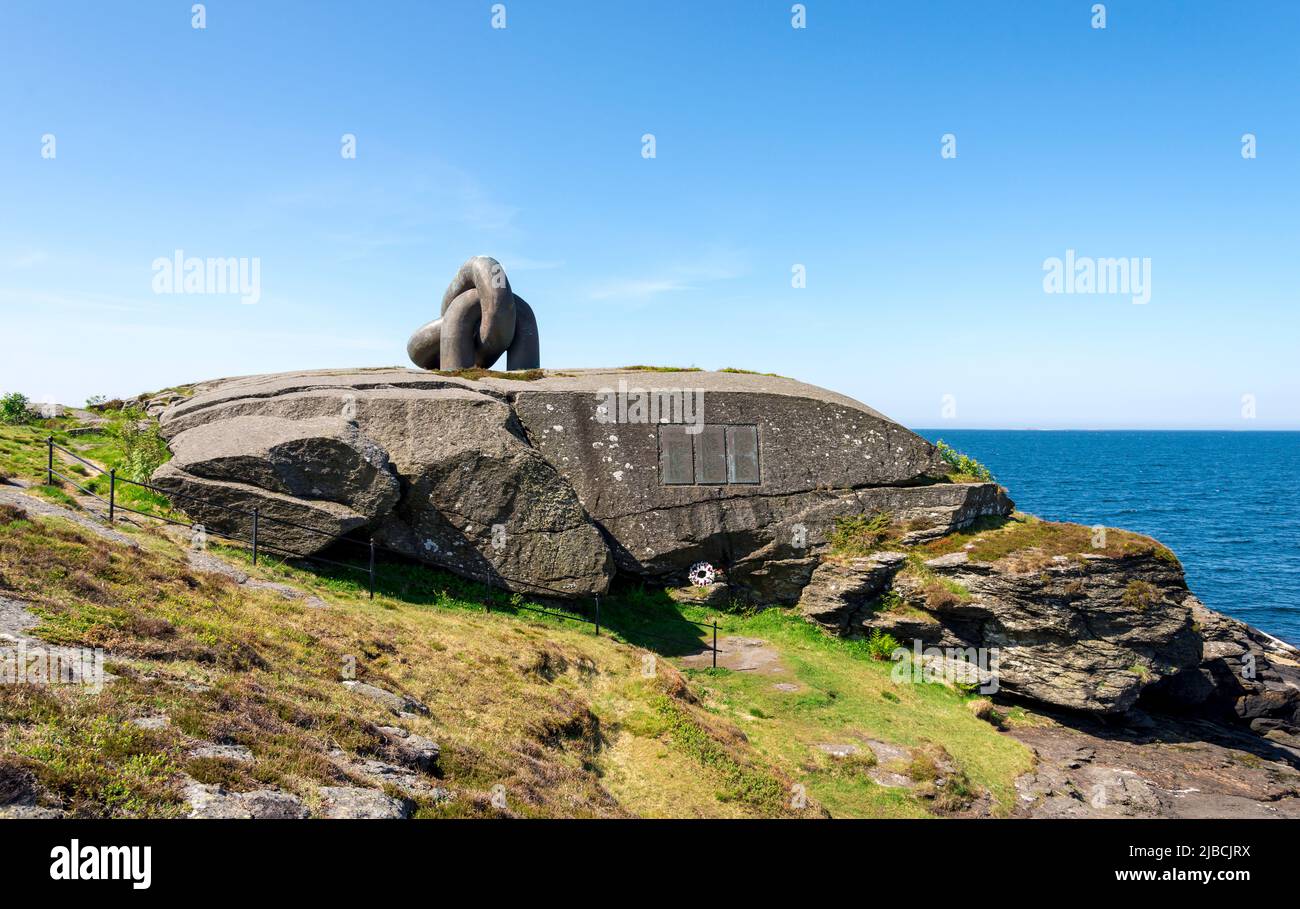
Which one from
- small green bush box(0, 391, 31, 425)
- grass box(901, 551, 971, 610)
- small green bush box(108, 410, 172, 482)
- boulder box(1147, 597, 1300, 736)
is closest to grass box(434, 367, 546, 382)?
small green bush box(108, 410, 172, 482)

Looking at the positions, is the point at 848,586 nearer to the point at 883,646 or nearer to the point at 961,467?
the point at 883,646

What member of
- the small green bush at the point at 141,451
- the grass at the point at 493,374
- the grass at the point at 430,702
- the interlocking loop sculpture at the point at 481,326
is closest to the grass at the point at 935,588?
the grass at the point at 430,702

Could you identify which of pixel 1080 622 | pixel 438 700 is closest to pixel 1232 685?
pixel 1080 622

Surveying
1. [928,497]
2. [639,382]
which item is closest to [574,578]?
[639,382]

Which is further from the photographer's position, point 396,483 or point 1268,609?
point 1268,609

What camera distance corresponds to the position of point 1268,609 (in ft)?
127

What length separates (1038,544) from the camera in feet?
64.3

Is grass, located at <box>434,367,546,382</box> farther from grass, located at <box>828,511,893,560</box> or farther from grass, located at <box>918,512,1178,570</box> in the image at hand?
grass, located at <box>918,512,1178,570</box>

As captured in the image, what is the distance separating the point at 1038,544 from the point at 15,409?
115ft

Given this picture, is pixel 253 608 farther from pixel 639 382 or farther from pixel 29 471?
pixel 639 382

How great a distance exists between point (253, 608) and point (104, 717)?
19.4 feet

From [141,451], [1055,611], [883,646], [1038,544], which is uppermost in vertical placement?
[141,451]

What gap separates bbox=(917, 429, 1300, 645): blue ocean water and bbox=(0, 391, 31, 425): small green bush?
54461mm

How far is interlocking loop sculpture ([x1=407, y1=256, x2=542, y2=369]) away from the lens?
25.0 metres
